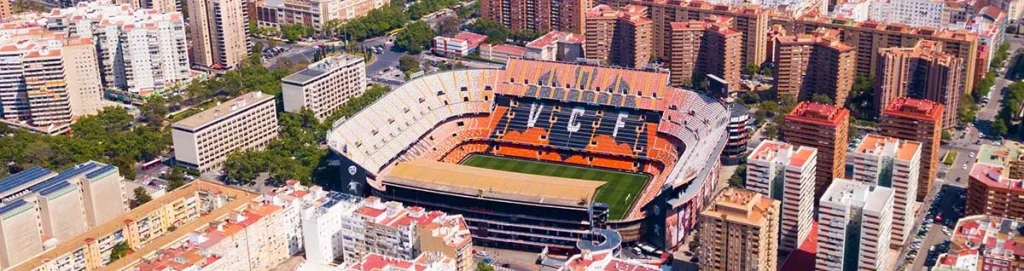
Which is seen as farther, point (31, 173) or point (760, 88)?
point (760, 88)

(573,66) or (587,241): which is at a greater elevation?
(573,66)

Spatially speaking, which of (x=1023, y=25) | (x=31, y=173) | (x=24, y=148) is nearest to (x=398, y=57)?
(x=24, y=148)

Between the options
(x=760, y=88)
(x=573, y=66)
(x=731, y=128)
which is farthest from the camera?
(x=760, y=88)

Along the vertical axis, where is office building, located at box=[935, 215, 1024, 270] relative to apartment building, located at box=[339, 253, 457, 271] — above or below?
below

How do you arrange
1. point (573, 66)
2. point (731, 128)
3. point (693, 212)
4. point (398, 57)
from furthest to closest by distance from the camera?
point (398, 57) < point (573, 66) < point (731, 128) < point (693, 212)

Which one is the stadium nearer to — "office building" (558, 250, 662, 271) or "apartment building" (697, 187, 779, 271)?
"office building" (558, 250, 662, 271)

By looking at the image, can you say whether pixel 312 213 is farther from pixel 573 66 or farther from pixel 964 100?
pixel 964 100

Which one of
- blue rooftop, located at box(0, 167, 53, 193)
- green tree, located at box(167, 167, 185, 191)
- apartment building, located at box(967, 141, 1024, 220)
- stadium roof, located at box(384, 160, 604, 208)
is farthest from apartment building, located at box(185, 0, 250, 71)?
apartment building, located at box(967, 141, 1024, 220)

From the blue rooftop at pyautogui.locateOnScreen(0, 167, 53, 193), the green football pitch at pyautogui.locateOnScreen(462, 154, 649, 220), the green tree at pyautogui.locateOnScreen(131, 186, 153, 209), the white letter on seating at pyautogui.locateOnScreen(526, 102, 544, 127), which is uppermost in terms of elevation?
the blue rooftop at pyautogui.locateOnScreen(0, 167, 53, 193)
